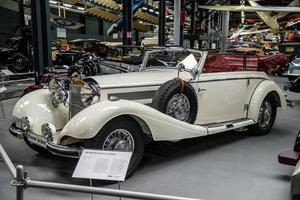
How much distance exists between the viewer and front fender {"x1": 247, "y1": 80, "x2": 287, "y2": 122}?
5188 mm

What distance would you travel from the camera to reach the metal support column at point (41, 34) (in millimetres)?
7707

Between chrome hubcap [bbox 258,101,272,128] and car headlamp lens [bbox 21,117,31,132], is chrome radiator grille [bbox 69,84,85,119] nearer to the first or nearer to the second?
car headlamp lens [bbox 21,117,31,132]

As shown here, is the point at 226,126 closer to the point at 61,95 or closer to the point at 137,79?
the point at 137,79

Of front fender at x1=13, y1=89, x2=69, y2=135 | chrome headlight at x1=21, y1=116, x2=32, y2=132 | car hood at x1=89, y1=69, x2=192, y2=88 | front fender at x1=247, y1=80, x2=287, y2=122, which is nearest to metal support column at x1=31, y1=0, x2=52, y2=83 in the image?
front fender at x1=13, y1=89, x2=69, y2=135

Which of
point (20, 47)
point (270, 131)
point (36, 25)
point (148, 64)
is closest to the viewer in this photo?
point (148, 64)

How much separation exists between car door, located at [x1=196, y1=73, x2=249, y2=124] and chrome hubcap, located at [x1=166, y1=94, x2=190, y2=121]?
1.06ft

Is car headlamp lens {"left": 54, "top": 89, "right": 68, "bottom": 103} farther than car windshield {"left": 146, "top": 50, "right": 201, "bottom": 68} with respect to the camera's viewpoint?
No

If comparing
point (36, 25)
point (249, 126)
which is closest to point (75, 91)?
point (249, 126)

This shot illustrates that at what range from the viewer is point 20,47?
1306cm

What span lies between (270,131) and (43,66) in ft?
16.8

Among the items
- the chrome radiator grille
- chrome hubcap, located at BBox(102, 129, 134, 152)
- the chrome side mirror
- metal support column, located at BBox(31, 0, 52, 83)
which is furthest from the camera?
metal support column, located at BBox(31, 0, 52, 83)

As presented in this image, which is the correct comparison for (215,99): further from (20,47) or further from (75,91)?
(20,47)

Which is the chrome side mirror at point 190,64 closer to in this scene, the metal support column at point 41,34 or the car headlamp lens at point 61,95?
the car headlamp lens at point 61,95

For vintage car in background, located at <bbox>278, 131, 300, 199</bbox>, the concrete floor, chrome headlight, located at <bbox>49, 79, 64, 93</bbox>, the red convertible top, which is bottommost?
the concrete floor
